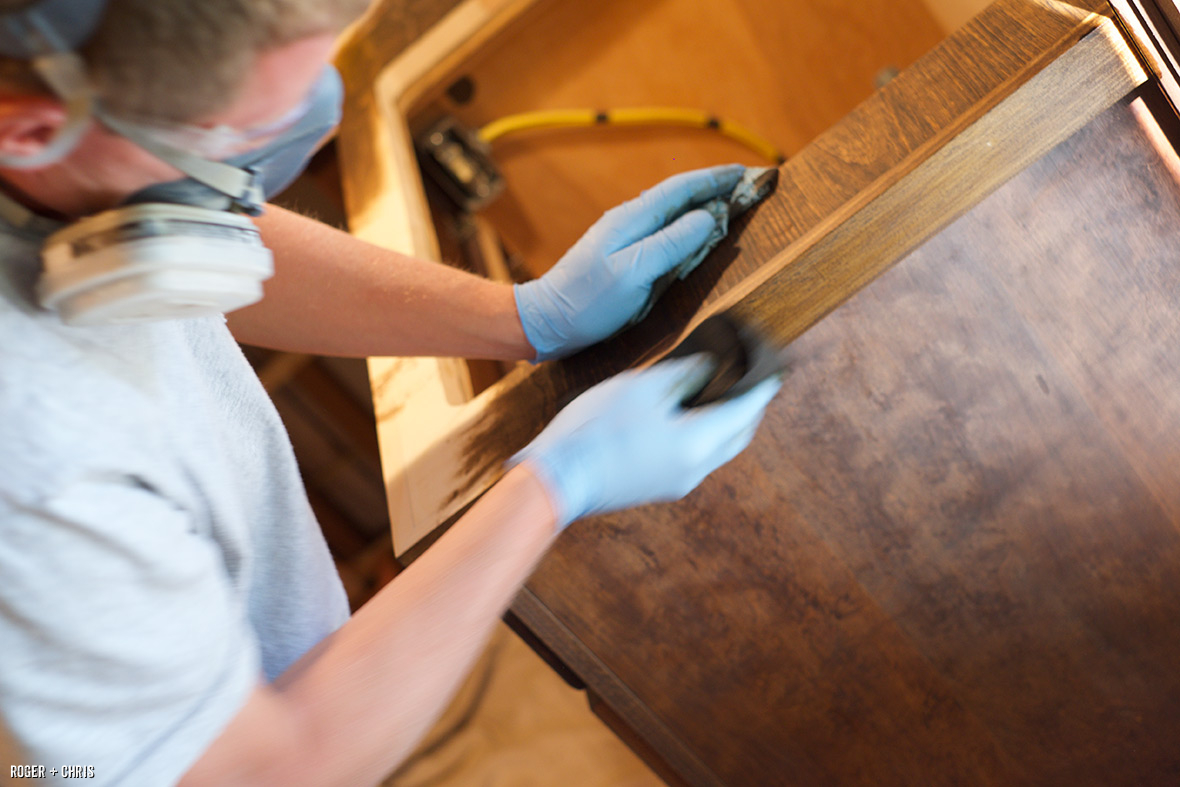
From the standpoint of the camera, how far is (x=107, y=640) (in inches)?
22.0

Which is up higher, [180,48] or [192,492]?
[180,48]

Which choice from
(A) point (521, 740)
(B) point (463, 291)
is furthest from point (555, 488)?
(A) point (521, 740)

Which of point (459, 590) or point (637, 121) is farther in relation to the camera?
point (637, 121)

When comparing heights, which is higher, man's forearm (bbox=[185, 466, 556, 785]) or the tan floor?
man's forearm (bbox=[185, 466, 556, 785])

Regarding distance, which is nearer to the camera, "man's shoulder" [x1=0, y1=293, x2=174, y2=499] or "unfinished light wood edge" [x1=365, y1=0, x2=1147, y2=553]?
"man's shoulder" [x1=0, y1=293, x2=174, y2=499]

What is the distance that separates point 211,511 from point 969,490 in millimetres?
812

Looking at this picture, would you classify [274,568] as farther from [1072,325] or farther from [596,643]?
[1072,325]

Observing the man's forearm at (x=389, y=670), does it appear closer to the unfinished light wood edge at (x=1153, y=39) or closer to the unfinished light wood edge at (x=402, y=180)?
the unfinished light wood edge at (x=402, y=180)

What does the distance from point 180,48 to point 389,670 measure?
0.52m

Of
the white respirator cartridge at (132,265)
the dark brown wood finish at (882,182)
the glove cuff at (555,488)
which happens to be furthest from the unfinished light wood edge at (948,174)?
the white respirator cartridge at (132,265)

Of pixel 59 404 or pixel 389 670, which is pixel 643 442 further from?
pixel 59 404

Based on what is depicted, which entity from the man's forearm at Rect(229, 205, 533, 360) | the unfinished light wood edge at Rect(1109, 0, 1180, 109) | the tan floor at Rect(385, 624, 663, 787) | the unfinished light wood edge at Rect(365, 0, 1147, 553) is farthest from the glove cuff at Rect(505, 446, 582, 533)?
the tan floor at Rect(385, 624, 663, 787)

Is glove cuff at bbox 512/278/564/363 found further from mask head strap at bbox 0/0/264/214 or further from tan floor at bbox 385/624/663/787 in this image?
tan floor at bbox 385/624/663/787

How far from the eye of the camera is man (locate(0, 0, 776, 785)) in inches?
20.4
